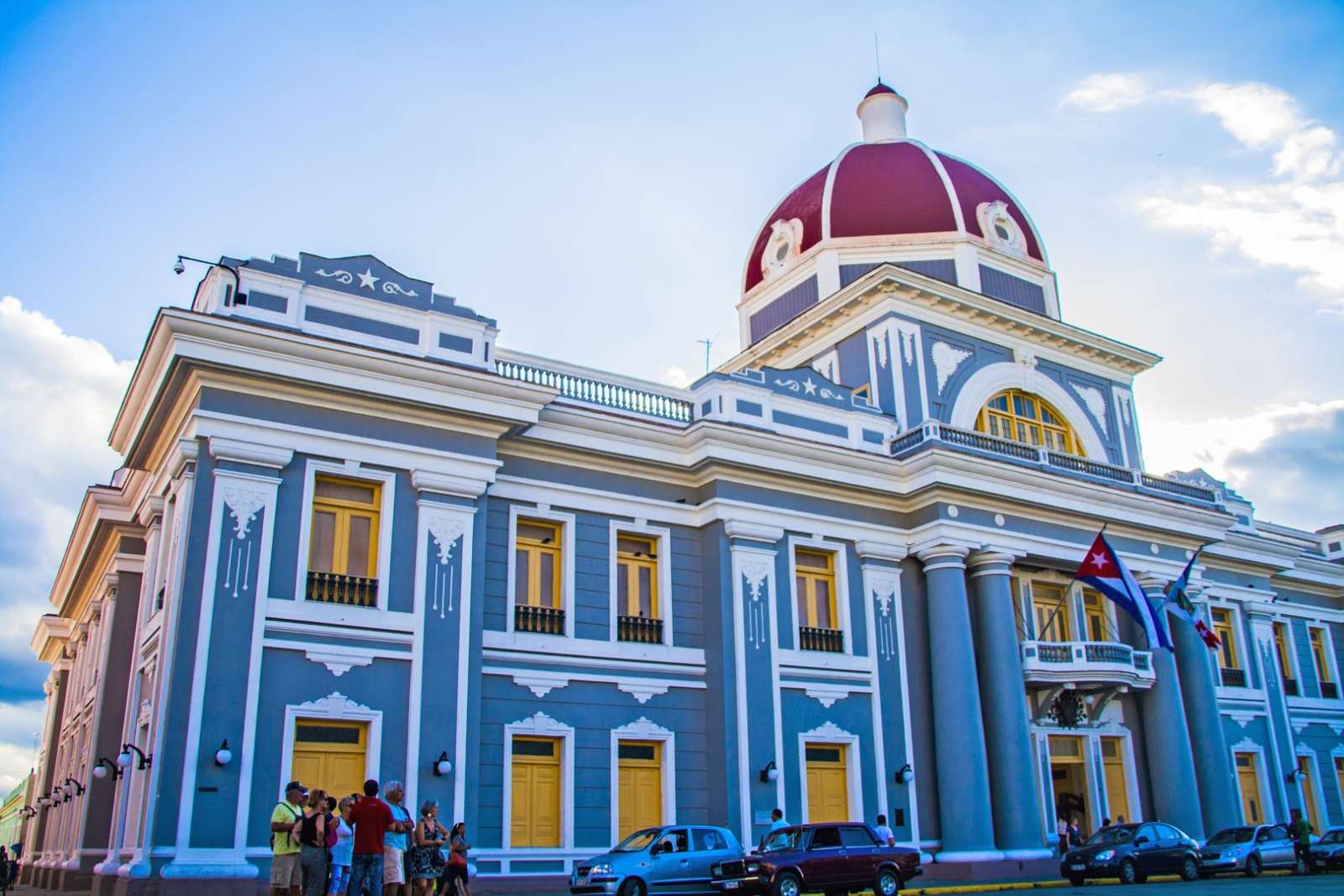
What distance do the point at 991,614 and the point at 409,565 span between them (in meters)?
12.6

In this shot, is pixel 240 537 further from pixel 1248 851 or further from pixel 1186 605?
pixel 1186 605

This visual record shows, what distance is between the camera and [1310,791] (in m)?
32.7

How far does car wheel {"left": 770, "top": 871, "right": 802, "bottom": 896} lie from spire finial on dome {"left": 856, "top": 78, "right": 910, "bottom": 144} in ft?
75.2

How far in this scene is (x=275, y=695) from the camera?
57.9ft

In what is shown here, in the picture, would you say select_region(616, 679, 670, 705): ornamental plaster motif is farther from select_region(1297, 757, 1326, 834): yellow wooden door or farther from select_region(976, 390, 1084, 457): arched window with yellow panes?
select_region(1297, 757, 1326, 834): yellow wooden door

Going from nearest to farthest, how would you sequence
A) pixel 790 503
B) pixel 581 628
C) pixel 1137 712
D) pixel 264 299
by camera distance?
1. pixel 264 299
2. pixel 581 628
3. pixel 790 503
4. pixel 1137 712

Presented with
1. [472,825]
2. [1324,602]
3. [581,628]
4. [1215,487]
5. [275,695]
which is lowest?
[472,825]

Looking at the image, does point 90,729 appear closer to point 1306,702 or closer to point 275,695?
point 275,695

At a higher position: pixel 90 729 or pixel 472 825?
pixel 90 729

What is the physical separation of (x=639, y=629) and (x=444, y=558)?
14.7 feet

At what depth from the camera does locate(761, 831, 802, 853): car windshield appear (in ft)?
60.4

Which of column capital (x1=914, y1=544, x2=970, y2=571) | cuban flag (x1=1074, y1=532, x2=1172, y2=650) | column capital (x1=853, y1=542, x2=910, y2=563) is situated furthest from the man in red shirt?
cuban flag (x1=1074, y1=532, x2=1172, y2=650)

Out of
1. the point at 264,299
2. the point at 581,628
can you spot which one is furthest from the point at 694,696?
the point at 264,299

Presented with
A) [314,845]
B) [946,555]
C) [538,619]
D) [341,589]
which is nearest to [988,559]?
[946,555]
